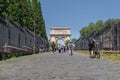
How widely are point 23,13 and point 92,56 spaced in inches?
1041

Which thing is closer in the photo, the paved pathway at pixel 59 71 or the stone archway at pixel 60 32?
the paved pathway at pixel 59 71

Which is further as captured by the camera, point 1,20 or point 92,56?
point 92,56

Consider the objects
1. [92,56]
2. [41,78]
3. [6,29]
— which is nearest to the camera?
[41,78]

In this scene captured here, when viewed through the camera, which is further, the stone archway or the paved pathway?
the stone archway

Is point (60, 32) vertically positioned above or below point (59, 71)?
above

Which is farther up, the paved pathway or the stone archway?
the stone archway

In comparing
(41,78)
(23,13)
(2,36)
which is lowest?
(41,78)

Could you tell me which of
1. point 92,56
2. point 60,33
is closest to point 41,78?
point 92,56

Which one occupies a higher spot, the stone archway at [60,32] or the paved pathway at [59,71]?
the stone archway at [60,32]

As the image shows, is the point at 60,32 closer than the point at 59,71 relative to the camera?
No

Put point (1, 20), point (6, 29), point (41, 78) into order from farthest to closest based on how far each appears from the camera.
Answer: point (6, 29)
point (1, 20)
point (41, 78)

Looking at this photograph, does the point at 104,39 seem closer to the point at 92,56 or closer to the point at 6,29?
the point at 92,56

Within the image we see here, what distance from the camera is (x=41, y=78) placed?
11.0 metres

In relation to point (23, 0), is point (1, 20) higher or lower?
lower
